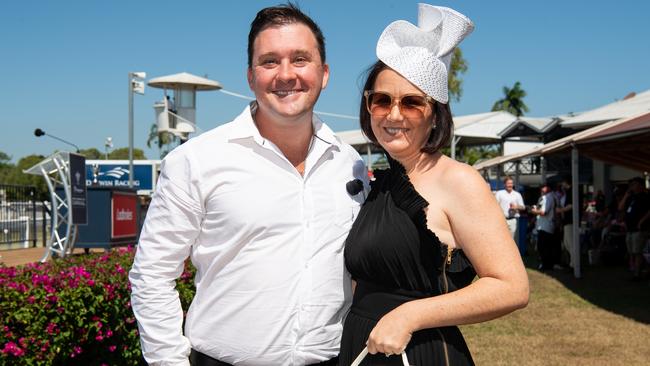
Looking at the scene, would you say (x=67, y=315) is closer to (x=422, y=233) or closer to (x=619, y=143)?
(x=422, y=233)

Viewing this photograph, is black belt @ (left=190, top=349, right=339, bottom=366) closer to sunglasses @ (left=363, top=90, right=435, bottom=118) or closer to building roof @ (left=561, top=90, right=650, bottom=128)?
sunglasses @ (left=363, top=90, right=435, bottom=118)

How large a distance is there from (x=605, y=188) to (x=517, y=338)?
1577 cm

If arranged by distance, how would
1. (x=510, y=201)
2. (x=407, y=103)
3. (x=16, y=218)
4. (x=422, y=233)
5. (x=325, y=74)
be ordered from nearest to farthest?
(x=422, y=233) → (x=407, y=103) → (x=325, y=74) → (x=510, y=201) → (x=16, y=218)

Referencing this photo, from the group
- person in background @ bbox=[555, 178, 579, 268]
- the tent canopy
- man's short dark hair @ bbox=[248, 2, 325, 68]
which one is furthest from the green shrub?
person in background @ bbox=[555, 178, 579, 268]

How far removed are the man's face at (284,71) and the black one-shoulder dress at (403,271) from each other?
495mm

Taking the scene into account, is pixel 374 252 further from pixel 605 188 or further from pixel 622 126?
pixel 605 188

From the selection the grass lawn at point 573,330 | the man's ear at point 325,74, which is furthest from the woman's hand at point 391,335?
the grass lawn at point 573,330

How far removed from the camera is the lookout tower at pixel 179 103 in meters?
12.6

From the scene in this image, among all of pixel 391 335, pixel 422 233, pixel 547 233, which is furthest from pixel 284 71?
pixel 547 233

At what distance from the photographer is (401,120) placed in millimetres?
2184

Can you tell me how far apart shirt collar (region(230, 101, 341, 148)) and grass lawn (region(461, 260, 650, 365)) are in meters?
4.77

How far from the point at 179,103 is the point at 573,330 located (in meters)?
8.96

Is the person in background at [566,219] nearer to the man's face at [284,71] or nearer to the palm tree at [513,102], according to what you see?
the man's face at [284,71]

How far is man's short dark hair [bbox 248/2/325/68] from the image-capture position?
7.98 feet
